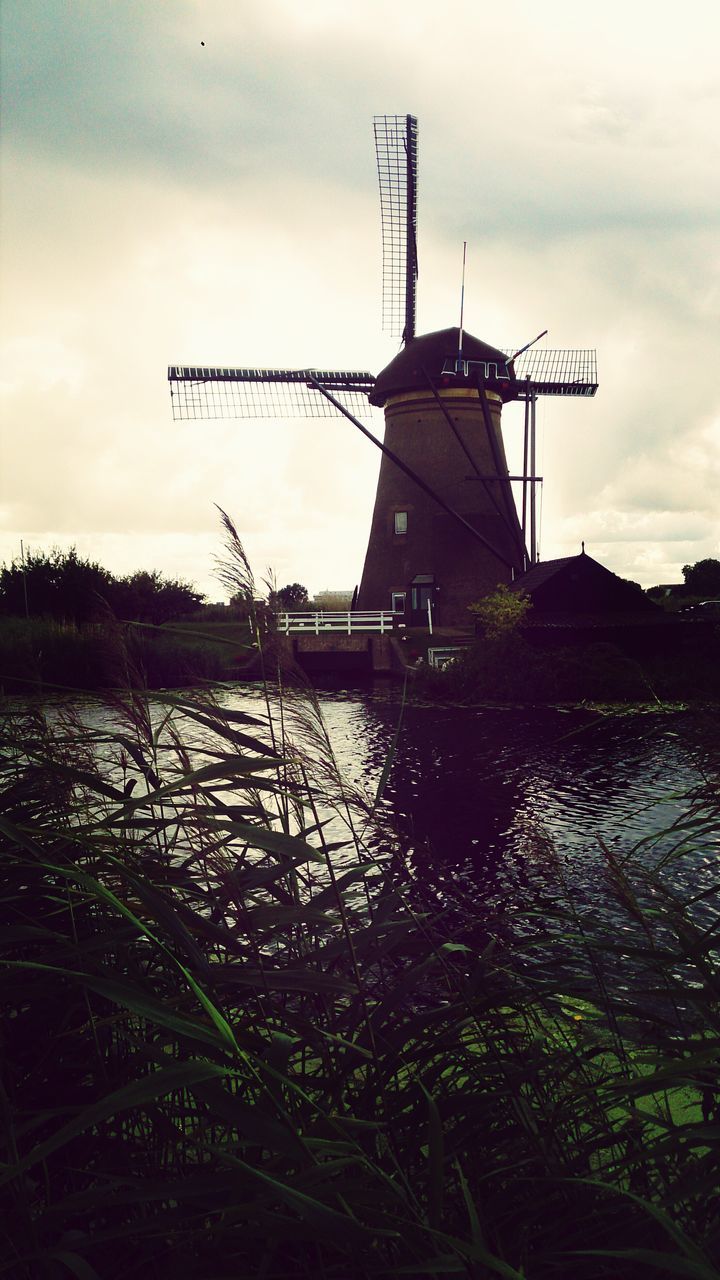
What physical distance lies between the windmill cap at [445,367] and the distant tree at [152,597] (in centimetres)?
888

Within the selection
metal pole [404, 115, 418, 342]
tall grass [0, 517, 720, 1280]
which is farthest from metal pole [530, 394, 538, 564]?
tall grass [0, 517, 720, 1280]

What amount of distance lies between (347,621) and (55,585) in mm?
8760

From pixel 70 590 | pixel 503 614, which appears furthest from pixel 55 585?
pixel 503 614

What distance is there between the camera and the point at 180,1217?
4.80 ft

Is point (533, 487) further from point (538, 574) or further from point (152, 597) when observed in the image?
point (152, 597)

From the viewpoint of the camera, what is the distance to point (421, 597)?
30172 millimetres

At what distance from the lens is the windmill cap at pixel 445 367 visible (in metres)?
28.7

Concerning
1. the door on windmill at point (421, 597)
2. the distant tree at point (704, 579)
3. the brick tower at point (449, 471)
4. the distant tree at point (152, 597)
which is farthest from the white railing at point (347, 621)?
the distant tree at point (704, 579)

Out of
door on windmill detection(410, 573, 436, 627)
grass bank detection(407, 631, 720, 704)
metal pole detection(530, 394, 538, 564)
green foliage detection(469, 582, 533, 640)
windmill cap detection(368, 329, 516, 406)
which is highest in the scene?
windmill cap detection(368, 329, 516, 406)

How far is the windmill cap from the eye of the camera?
28.7m

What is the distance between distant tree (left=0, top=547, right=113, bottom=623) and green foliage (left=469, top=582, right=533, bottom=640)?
10250mm

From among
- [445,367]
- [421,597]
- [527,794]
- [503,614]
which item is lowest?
[527,794]

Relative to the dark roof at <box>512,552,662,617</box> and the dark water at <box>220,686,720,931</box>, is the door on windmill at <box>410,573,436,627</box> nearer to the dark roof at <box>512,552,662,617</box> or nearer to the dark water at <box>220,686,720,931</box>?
the dark roof at <box>512,552,662,617</box>

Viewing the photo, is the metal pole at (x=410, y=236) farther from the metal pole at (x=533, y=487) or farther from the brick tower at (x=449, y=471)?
the metal pole at (x=533, y=487)
